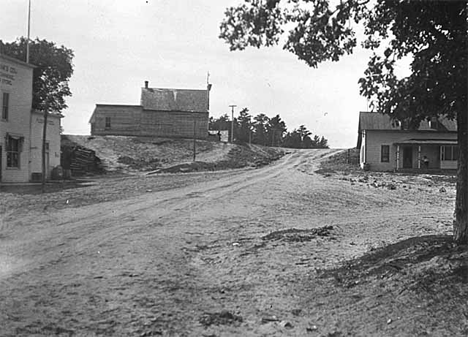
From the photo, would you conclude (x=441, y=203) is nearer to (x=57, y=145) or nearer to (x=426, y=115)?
(x=426, y=115)

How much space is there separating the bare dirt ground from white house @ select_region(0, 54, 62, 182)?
1241 cm

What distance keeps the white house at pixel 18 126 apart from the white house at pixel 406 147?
27.7 metres

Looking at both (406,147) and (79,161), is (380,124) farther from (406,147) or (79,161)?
(79,161)

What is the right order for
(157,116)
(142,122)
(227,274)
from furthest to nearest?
(157,116) < (142,122) < (227,274)

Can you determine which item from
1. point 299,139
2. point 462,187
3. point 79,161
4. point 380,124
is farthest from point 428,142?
point 299,139

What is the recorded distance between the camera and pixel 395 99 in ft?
24.1

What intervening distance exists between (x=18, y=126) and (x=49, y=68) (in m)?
26.6

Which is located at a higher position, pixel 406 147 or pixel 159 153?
pixel 406 147

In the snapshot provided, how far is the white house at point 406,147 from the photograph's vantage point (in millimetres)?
47031

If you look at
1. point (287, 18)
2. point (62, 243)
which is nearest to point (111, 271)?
point (62, 243)

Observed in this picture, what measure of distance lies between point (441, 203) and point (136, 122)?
49.9 m

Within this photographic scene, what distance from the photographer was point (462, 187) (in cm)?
757

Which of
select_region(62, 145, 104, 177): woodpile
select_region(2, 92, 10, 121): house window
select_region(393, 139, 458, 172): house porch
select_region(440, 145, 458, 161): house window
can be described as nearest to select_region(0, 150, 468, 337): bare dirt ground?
select_region(2, 92, 10, 121): house window

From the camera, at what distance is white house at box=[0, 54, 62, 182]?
86.5 ft
